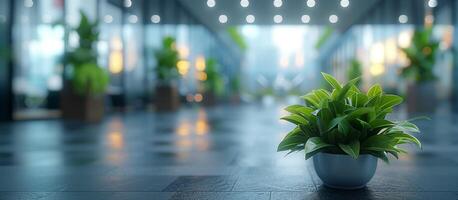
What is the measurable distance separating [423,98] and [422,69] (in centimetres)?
99

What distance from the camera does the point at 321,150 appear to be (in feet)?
10.6

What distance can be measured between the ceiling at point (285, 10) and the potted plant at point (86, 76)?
16.0 feet

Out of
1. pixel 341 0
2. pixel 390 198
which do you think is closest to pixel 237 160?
pixel 390 198

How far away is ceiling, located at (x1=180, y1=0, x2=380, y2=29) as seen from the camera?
49.1 ft

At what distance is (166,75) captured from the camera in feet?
58.5

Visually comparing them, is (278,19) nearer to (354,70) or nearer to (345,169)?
(354,70)

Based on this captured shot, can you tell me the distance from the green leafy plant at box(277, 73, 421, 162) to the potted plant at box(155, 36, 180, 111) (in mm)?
14701

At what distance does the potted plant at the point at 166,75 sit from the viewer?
1761 centimetres

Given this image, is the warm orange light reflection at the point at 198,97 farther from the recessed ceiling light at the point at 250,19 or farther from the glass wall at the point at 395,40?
the glass wall at the point at 395,40

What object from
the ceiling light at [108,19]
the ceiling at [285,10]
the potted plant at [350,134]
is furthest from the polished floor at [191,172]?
the ceiling light at [108,19]

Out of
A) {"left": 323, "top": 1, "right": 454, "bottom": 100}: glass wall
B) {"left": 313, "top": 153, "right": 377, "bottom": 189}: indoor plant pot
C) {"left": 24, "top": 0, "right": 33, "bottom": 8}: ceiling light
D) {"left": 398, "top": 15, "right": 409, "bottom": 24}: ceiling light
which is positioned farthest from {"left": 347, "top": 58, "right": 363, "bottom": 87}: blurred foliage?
{"left": 313, "top": 153, "right": 377, "bottom": 189}: indoor plant pot

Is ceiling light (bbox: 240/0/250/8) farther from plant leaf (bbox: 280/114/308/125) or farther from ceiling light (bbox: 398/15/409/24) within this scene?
plant leaf (bbox: 280/114/308/125)

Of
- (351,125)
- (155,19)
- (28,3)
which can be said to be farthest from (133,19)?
(351,125)

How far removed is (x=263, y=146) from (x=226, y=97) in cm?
2759
